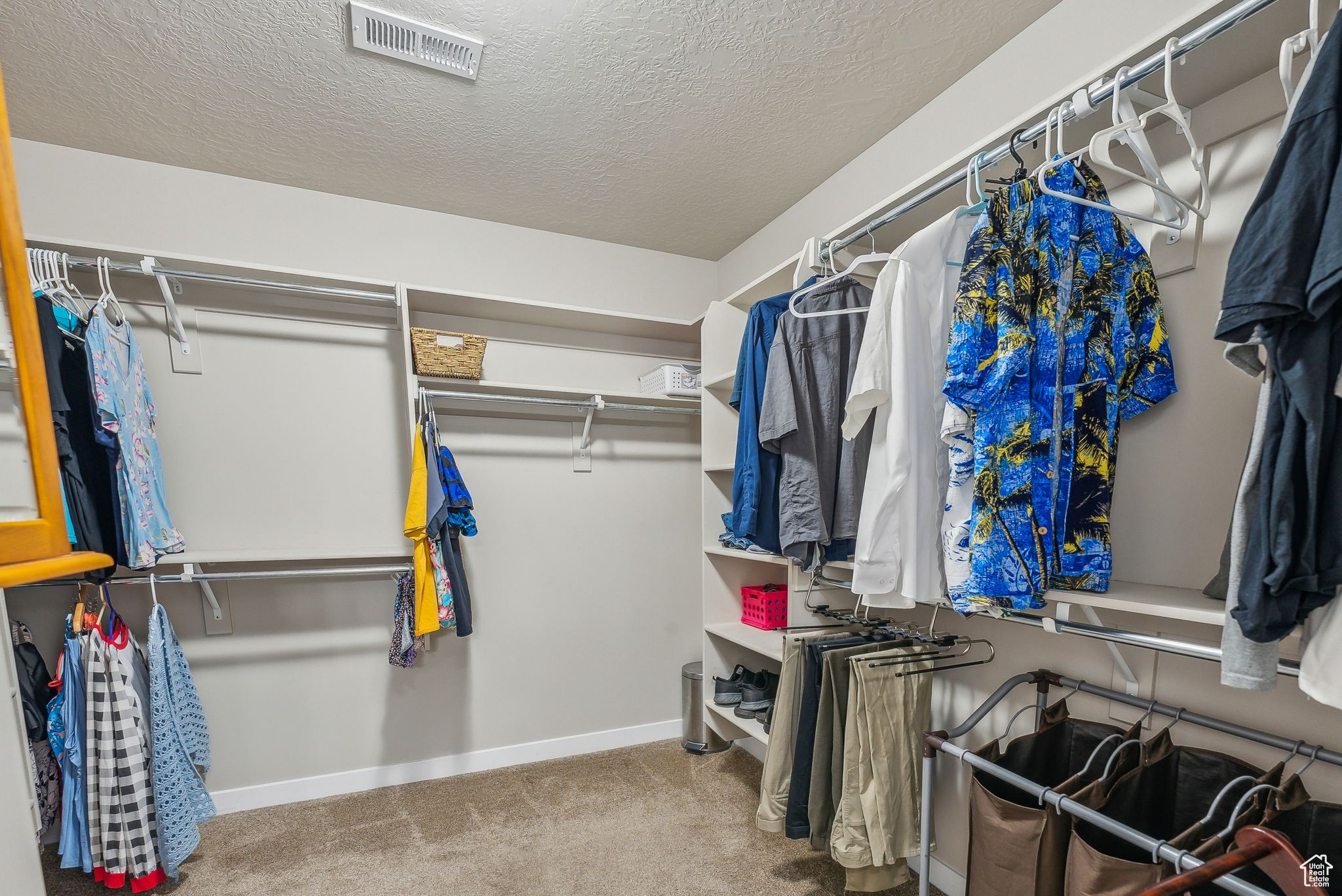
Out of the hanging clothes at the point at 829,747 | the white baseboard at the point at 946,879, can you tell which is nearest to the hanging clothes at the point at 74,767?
the hanging clothes at the point at 829,747

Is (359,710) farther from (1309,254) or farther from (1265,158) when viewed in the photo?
(1265,158)

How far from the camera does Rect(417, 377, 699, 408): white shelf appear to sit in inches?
93.8

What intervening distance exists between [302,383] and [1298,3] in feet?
9.71

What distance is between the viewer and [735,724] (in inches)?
90.7

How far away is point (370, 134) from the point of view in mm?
2021

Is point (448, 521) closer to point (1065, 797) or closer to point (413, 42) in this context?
point (413, 42)

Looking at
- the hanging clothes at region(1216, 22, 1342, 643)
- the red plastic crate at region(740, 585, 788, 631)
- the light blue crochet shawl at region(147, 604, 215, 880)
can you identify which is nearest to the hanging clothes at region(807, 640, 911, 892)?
the red plastic crate at region(740, 585, 788, 631)

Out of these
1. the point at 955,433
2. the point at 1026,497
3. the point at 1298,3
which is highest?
the point at 1298,3

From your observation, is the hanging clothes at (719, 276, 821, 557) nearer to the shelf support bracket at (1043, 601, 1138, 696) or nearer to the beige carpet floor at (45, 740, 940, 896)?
the shelf support bracket at (1043, 601, 1138, 696)

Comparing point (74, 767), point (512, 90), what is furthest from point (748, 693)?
point (512, 90)


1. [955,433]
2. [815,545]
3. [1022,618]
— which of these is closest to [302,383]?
[815,545]

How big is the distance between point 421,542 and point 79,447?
1034 mm

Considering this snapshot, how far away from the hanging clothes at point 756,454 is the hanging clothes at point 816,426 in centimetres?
10

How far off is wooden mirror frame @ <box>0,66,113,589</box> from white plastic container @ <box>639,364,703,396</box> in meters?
2.16
